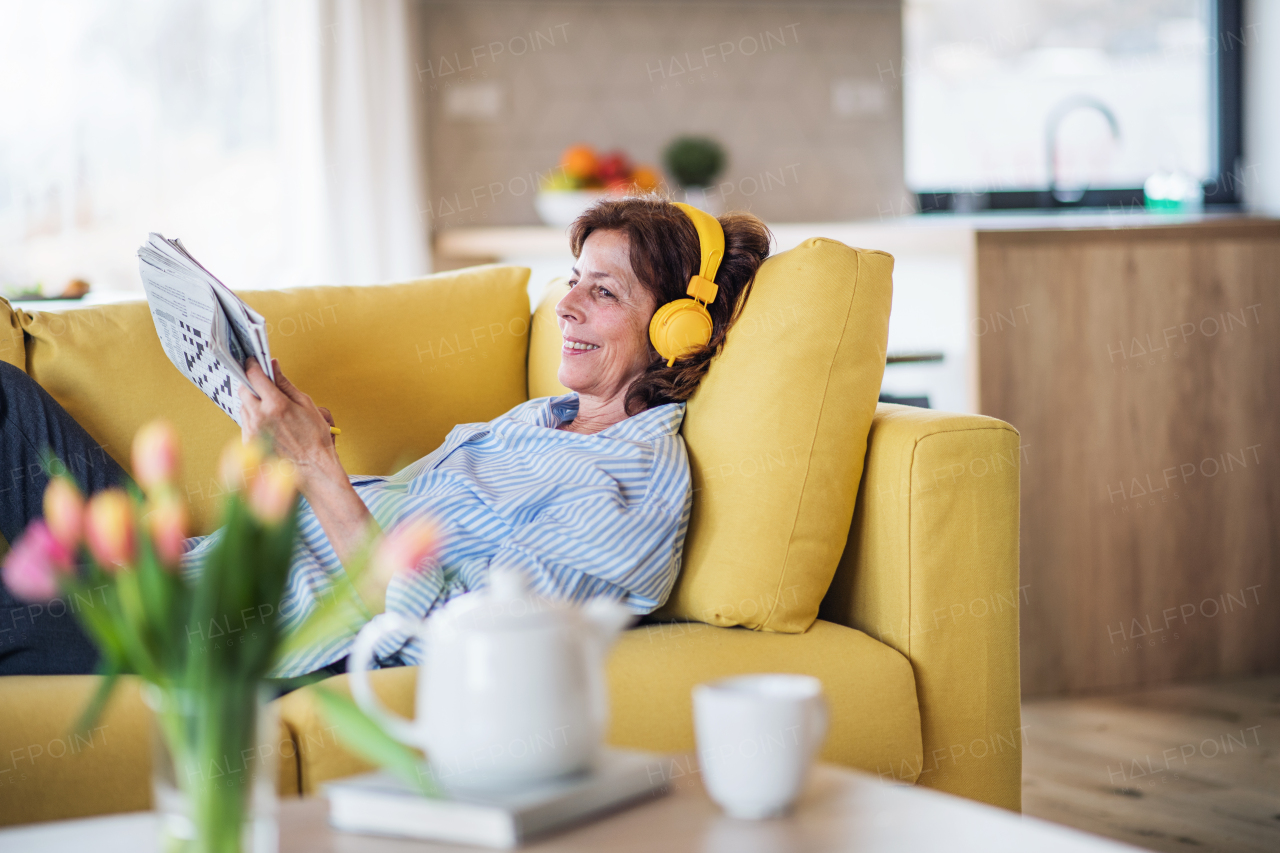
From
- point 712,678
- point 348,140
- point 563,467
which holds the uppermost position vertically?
point 348,140

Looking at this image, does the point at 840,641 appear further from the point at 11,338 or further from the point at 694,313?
the point at 11,338

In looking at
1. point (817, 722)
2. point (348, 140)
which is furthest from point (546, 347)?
point (348, 140)

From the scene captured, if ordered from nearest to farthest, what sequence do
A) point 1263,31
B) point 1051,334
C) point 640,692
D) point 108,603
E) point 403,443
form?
1. point 108,603
2. point 640,692
3. point 403,443
4. point 1051,334
5. point 1263,31

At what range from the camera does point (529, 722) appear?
0.83 metres

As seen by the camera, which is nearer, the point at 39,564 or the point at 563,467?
the point at 39,564

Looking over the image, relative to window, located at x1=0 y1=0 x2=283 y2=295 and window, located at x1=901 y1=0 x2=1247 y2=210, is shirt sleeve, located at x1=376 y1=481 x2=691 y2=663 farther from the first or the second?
window, located at x1=901 y1=0 x2=1247 y2=210

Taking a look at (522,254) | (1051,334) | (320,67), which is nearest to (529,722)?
(1051,334)

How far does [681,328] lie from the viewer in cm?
170

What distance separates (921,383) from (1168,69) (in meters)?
1.98

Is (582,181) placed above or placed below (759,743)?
above

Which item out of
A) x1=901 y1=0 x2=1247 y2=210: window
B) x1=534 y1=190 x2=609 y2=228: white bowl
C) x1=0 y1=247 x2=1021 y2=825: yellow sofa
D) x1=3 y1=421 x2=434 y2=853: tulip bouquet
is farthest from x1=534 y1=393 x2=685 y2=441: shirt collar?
x1=901 y1=0 x2=1247 y2=210: window

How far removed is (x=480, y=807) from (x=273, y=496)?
274 millimetres

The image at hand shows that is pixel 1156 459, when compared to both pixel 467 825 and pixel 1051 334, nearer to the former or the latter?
pixel 1051 334

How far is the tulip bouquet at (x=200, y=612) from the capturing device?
694 mm
